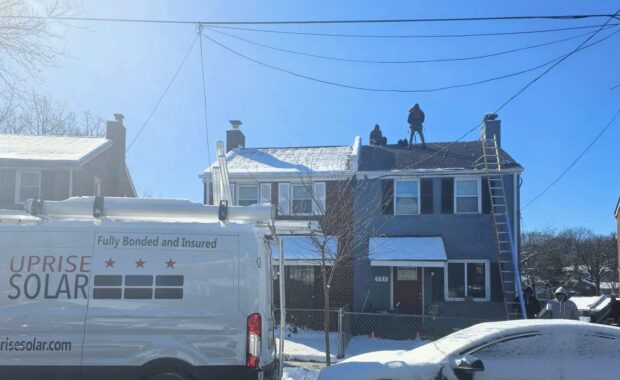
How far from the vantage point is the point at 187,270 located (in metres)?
6.00

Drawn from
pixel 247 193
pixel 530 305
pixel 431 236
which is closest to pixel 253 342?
pixel 530 305

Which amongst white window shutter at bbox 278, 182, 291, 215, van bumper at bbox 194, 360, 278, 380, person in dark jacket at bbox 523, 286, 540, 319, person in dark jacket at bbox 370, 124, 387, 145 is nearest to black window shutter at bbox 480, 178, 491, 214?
person in dark jacket at bbox 523, 286, 540, 319

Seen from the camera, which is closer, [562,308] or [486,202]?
[562,308]

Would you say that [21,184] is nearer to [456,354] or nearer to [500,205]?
[500,205]

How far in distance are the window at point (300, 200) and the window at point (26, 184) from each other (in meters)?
9.31

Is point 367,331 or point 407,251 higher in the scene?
point 407,251

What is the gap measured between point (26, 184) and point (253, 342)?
1816 centimetres

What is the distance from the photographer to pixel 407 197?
20078mm

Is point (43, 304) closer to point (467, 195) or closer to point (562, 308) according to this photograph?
point (562, 308)

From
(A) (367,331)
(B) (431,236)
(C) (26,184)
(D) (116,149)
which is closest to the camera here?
(A) (367,331)

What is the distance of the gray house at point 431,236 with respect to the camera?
19031mm

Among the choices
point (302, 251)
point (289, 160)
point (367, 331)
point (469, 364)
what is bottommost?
point (367, 331)

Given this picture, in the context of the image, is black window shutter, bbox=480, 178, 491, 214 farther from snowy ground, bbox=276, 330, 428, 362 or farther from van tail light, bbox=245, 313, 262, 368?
van tail light, bbox=245, 313, 262, 368

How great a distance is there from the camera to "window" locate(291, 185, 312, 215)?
20.4 meters
